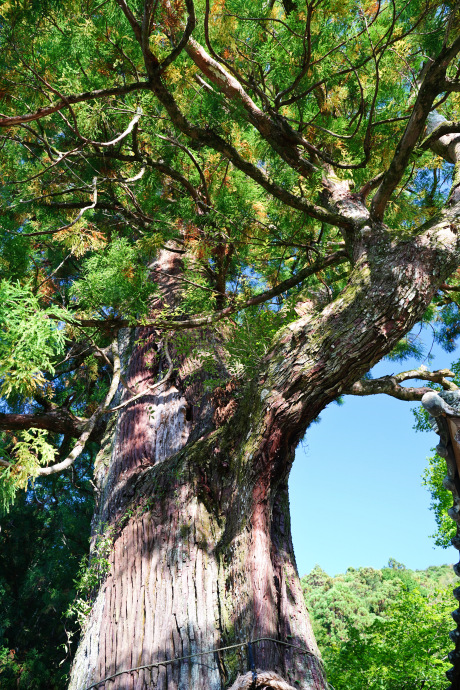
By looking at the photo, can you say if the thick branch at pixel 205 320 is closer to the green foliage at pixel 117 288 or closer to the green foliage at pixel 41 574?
the green foliage at pixel 117 288

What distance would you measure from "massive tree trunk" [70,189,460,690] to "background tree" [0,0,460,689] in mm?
12

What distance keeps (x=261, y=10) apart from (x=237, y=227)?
1.59 m

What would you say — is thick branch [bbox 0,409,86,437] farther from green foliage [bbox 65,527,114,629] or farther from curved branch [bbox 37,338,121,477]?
green foliage [bbox 65,527,114,629]

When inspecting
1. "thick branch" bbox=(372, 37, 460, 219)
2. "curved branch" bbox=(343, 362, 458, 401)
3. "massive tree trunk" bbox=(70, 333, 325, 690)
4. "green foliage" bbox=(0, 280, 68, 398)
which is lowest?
"massive tree trunk" bbox=(70, 333, 325, 690)

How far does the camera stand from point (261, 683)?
2.19 meters

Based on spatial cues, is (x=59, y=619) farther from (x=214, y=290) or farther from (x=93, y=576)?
(x=214, y=290)

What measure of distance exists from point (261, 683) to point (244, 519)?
0.73 m

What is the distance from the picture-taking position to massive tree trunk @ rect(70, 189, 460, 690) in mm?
2455

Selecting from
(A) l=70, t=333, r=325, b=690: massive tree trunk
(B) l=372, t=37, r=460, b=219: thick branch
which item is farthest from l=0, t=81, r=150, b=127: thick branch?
(A) l=70, t=333, r=325, b=690: massive tree trunk

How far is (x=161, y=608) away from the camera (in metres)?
2.64

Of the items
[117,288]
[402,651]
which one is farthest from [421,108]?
[402,651]

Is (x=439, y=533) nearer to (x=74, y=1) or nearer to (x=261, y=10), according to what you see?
(x=261, y=10)

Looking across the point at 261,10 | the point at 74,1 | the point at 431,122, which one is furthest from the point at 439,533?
the point at 74,1

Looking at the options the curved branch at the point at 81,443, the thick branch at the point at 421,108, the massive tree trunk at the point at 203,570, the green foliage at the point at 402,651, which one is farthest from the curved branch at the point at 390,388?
the green foliage at the point at 402,651
